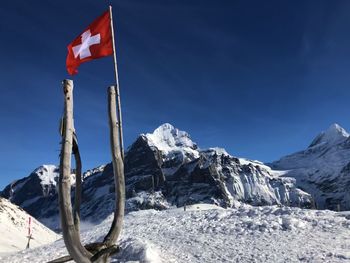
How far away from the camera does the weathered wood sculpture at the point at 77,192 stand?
971 cm

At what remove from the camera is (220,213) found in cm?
2962

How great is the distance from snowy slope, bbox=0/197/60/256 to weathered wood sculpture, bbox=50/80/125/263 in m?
36.2

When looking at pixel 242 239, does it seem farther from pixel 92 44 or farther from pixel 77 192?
pixel 92 44

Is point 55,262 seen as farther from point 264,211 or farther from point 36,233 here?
point 36,233

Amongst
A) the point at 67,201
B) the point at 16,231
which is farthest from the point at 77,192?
the point at 16,231

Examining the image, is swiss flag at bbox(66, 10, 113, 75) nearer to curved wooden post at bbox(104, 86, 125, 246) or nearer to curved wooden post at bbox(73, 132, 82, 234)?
curved wooden post at bbox(104, 86, 125, 246)

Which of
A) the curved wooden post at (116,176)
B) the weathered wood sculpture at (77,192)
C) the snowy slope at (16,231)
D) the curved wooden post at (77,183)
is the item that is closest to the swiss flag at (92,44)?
the weathered wood sculpture at (77,192)

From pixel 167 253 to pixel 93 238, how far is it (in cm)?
892

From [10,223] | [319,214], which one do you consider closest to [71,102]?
[319,214]

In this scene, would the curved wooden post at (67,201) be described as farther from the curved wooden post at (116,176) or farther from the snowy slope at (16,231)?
the snowy slope at (16,231)

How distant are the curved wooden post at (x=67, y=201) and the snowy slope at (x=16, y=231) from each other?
120 ft

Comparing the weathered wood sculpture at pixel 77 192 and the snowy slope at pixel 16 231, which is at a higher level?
the snowy slope at pixel 16 231

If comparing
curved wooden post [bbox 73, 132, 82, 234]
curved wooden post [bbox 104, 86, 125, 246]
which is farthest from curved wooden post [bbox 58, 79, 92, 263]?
curved wooden post [bbox 104, 86, 125, 246]

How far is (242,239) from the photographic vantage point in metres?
22.8
